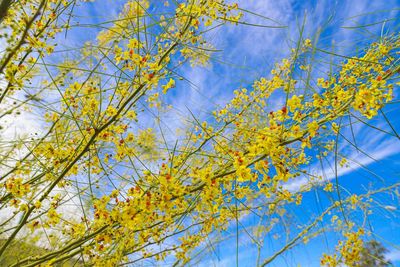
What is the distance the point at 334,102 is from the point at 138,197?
116cm

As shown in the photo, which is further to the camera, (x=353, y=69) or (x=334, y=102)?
(x=353, y=69)

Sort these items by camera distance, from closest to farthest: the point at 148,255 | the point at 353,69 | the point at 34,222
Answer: the point at 353,69
the point at 34,222
the point at 148,255

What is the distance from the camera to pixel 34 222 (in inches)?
94.0

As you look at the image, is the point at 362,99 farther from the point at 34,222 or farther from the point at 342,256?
the point at 342,256

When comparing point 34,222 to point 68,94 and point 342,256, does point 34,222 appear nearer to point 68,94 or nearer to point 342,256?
point 68,94

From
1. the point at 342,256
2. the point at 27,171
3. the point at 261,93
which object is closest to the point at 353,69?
the point at 261,93

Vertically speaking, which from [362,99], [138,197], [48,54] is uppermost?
[48,54]

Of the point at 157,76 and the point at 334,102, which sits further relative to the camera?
A: the point at 157,76

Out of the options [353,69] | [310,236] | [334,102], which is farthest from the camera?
[310,236]

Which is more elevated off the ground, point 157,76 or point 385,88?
point 157,76

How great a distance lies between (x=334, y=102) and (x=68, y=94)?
187cm

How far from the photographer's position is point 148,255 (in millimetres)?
2617

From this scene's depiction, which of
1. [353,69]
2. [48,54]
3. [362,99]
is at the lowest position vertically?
[362,99]

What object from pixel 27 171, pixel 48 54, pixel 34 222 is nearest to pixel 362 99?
pixel 48 54
